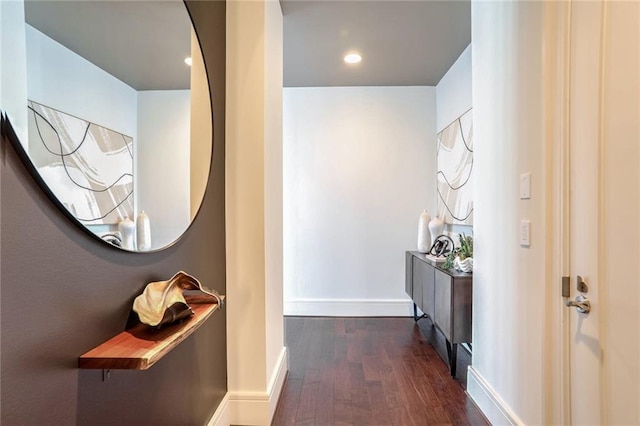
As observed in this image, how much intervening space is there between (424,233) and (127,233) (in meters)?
2.90

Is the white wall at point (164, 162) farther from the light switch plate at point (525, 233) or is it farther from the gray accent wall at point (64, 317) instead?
the light switch plate at point (525, 233)

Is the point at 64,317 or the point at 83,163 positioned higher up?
the point at 83,163

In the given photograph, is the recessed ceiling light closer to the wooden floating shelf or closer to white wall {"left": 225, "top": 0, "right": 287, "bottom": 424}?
white wall {"left": 225, "top": 0, "right": 287, "bottom": 424}

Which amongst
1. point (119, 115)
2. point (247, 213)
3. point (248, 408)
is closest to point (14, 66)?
point (119, 115)

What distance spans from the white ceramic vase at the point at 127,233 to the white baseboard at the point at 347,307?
2.90m

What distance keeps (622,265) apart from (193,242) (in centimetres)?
156

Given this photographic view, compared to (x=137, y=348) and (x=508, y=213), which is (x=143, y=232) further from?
(x=508, y=213)

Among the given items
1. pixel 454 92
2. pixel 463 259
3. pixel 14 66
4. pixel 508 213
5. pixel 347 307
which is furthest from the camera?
pixel 347 307

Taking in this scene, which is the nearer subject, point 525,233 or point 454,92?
Answer: point 525,233

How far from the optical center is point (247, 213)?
5.79 ft

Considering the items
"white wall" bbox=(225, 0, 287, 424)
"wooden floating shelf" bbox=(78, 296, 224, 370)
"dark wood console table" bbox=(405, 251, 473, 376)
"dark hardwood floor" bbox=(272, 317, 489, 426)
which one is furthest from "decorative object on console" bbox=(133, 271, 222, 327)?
"dark wood console table" bbox=(405, 251, 473, 376)

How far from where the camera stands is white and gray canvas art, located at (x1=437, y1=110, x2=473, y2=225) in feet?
9.21

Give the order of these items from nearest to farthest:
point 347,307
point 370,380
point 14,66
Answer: point 14,66 < point 370,380 < point 347,307

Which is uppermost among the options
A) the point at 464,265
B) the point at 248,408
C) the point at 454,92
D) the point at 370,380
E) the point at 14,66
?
the point at 454,92
